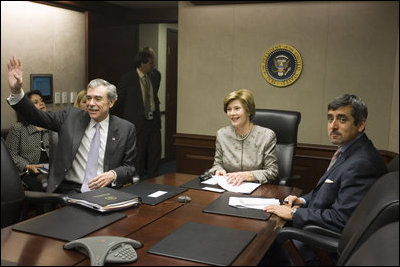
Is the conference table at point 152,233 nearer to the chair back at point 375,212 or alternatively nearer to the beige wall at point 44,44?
the chair back at point 375,212

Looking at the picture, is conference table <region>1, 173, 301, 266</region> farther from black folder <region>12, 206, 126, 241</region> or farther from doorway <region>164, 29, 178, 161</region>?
doorway <region>164, 29, 178, 161</region>

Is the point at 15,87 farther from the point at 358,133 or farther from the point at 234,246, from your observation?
the point at 358,133

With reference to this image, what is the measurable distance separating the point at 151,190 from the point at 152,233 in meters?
0.71

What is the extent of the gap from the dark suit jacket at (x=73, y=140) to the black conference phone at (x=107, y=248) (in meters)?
1.19

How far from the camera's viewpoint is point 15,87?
2.50 metres

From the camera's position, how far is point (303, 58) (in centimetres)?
427

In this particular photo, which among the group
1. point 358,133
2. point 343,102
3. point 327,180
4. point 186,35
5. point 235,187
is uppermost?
point 186,35

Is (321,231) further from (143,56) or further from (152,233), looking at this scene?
(143,56)

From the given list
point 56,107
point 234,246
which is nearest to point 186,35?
point 56,107

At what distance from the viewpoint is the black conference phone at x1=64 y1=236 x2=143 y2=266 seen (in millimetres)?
1500

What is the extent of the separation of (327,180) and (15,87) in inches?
72.4

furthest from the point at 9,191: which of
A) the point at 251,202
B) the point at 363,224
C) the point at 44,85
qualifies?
the point at 44,85

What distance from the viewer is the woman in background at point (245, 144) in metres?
3.10

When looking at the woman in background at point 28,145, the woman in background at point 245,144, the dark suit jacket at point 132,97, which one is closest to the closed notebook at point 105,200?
the woman in background at point 245,144
